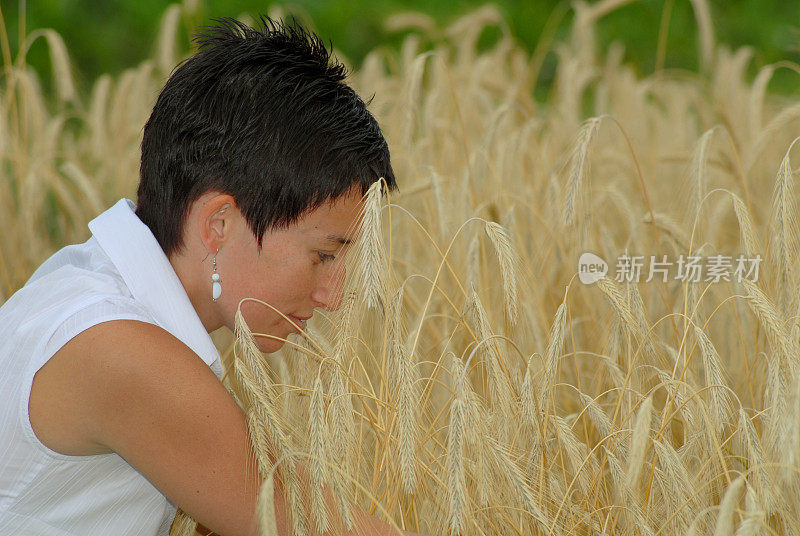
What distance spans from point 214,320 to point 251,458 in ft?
1.12

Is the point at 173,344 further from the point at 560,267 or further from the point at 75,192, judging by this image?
the point at 75,192

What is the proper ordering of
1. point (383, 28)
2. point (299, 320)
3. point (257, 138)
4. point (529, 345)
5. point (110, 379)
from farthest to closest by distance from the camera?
point (383, 28) → point (529, 345) → point (299, 320) → point (257, 138) → point (110, 379)

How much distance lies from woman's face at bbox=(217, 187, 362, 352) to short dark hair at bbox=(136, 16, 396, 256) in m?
0.02

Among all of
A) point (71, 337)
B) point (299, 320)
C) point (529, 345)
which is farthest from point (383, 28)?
point (71, 337)

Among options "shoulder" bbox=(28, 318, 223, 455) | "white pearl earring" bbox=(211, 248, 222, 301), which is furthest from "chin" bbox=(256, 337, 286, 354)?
"shoulder" bbox=(28, 318, 223, 455)

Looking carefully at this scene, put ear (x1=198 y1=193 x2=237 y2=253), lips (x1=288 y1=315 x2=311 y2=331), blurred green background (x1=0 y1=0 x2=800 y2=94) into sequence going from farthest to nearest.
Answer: blurred green background (x1=0 y1=0 x2=800 y2=94), lips (x1=288 y1=315 x2=311 y2=331), ear (x1=198 y1=193 x2=237 y2=253)

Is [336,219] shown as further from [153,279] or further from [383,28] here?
[383,28]

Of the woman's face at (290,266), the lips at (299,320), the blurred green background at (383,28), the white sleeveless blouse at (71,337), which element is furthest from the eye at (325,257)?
the blurred green background at (383,28)

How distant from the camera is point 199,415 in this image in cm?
119

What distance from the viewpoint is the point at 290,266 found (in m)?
1.35

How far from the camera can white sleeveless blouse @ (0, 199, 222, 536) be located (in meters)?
1.23

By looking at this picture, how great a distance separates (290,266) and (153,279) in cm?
21

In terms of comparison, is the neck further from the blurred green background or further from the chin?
the blurred green background

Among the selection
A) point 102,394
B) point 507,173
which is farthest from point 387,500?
point 507,173
